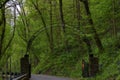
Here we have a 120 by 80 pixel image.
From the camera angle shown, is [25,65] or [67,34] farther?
[67,34]

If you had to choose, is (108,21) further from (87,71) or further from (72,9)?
(72,9)

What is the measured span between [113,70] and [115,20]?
804 centimetres

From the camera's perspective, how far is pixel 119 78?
59.6 feet

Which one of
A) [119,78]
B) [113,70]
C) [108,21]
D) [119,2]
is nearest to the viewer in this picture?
[119,78]

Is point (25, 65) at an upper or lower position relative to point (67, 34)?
lower

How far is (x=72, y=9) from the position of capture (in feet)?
140

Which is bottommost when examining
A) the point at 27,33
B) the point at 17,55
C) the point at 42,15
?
the point at 17,55

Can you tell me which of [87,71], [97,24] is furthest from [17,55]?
[87,71]

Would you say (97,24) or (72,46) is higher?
(97,24)

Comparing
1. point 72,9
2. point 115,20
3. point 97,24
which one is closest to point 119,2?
point 115,20

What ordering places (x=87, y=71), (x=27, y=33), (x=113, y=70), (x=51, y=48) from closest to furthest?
(x=113, y=70), (x=87, y=71), (x=51, y=48), (x=27, y=33)

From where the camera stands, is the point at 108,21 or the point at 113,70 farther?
the point at 108,21

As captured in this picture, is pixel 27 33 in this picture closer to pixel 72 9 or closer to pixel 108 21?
pixel 72 9

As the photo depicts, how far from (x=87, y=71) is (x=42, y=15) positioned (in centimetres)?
2145
